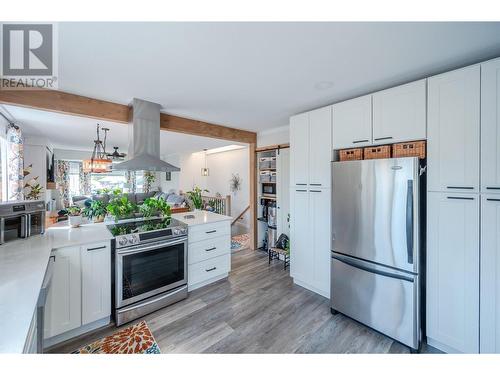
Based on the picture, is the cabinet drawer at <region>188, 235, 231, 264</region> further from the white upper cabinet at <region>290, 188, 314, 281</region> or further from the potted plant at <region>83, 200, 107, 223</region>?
the potted plant at <region>83, 200, 107, 223</region>

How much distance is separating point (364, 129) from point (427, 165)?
2.15 ft

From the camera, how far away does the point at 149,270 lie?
7.34 ft

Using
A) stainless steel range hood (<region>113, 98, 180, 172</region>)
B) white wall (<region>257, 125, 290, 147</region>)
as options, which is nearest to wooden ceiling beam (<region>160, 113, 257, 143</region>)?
white wall (<region>257, 125, 290, 147</region>)

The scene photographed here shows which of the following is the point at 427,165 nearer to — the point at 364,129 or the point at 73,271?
the point at 364,129

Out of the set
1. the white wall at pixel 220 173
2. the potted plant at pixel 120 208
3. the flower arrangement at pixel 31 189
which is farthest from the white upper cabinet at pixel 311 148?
the flower arrangement at pixel 31 189

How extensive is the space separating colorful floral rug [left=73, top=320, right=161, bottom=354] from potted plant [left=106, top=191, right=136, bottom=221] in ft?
3.97

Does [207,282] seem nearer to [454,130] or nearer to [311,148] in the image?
[311,148]

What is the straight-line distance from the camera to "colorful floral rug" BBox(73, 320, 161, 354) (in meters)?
1.71

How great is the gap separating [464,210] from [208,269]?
2734mm

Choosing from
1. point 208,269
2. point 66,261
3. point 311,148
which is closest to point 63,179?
point 66,261

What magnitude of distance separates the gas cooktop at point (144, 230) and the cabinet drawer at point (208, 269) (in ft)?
1.74
